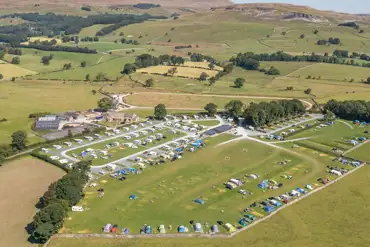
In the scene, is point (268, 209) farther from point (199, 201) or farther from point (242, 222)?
point (199, 201)

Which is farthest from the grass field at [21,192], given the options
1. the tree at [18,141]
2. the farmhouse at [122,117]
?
the farmhouse at [122,117]

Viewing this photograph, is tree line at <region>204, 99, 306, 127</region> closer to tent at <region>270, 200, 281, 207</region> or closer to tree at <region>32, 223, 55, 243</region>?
tent at <region>270, 200, 281, 207</region>

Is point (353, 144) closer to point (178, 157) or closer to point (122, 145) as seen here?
point (178, 157)

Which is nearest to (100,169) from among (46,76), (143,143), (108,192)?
(108,192)

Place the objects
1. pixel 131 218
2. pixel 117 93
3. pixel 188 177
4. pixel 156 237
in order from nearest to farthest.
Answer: pixel 156 237
pixel 131 218
pixel 188 177
pixel 117 93

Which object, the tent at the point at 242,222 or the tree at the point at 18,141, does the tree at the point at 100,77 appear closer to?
the tree at the point at 18,141

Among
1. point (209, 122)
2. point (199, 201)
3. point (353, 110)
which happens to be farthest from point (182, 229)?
point (353, 110)
